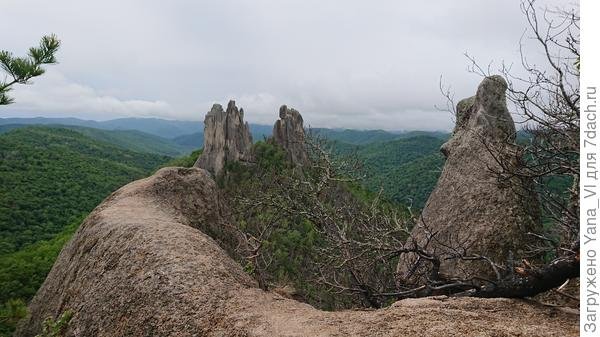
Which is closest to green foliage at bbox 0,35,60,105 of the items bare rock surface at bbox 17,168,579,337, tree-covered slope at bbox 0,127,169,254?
bare rock surface at bbox 17,168,579,337

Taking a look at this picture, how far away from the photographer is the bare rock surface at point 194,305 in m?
3.79

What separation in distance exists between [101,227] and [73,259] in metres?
0.83

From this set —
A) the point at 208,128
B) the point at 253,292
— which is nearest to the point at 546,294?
the point at 253,292

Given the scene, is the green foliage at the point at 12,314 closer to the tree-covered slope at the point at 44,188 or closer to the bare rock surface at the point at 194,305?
the bare rock surface at the point at 194,305

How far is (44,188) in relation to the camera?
5175cm

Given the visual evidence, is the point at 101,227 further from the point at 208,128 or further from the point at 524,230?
the point at 208,128

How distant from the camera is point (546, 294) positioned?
5.57m

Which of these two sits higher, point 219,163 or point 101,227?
point 101,227

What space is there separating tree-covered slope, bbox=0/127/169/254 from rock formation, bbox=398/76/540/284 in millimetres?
27319

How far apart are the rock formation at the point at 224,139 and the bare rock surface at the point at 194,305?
55.9m

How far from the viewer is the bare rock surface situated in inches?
149

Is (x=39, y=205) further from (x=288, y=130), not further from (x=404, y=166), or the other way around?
(x=404, y=166)

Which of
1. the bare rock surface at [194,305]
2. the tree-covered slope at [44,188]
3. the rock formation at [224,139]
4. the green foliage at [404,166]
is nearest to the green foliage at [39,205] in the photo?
the tree-covered slope at [44,188]

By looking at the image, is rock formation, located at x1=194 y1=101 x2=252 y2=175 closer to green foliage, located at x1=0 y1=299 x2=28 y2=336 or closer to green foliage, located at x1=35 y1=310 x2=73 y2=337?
green foliage, located at x1=0 y1=299 x2=28 y2=336
